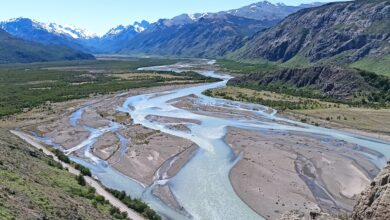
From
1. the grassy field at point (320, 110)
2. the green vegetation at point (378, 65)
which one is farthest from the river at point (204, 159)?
the green vegetation at point (378, 65)

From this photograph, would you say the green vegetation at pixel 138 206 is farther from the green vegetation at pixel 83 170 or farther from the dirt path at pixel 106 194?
the green vegetation at pixel 83 170

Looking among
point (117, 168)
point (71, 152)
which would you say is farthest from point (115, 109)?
point (117, 168)

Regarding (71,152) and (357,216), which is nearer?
(357,216)

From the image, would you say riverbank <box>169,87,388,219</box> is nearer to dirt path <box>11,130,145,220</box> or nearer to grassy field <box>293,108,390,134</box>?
grassy field <box>293,108,390,134</box>

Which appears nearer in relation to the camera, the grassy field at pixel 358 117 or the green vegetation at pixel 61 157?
the green vegetation at pixel 61 157

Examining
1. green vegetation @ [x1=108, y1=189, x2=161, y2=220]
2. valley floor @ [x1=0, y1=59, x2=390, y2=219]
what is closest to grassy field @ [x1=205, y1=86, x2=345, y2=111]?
valley floor @ [x1=0, y1=59, x2=390, y2=219]

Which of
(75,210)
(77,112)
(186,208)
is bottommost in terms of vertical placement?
(77,112)

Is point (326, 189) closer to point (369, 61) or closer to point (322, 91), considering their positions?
point (322, 91)

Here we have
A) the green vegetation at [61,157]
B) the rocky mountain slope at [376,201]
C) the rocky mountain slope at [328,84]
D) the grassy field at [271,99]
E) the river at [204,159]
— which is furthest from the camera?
the rocky mountain slope at [328,84]
